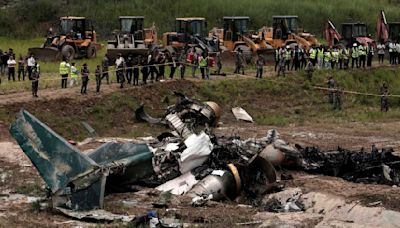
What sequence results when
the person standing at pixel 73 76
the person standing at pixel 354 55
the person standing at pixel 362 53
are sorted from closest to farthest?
the person standing at pixel 73 76 → the person standing at pixel 354 55 → the person standing at pixel 362 53

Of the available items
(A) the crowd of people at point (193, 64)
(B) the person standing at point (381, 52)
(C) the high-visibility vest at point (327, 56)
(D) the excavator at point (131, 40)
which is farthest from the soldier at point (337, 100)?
(D) the excavator at point (131, 40)

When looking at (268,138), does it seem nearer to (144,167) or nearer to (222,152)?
(222,152)

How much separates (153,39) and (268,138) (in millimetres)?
21822

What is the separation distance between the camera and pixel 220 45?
41.5 m

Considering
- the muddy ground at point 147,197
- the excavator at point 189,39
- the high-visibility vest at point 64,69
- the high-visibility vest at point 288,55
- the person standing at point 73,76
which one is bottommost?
the muddy ground at point 147,197

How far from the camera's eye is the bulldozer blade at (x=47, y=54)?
131 feet

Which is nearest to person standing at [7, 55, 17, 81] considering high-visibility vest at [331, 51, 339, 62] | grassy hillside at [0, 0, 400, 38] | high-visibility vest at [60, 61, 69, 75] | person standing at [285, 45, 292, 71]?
high-visibility vest at [60, 61, 69, 75]

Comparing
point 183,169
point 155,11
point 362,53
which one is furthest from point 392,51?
point 183,169

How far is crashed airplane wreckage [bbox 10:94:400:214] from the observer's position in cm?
1614

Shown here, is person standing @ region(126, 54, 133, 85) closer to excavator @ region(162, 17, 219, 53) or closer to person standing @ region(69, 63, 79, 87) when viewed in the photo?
person standing @ region(69, 63, 79, 87)

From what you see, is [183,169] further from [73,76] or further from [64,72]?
[73,76]

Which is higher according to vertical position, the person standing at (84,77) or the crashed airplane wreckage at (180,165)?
the person standing at (84,77)

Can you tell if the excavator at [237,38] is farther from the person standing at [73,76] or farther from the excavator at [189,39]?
the person standing at [73,76]

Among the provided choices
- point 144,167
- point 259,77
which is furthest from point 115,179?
point 259,77
